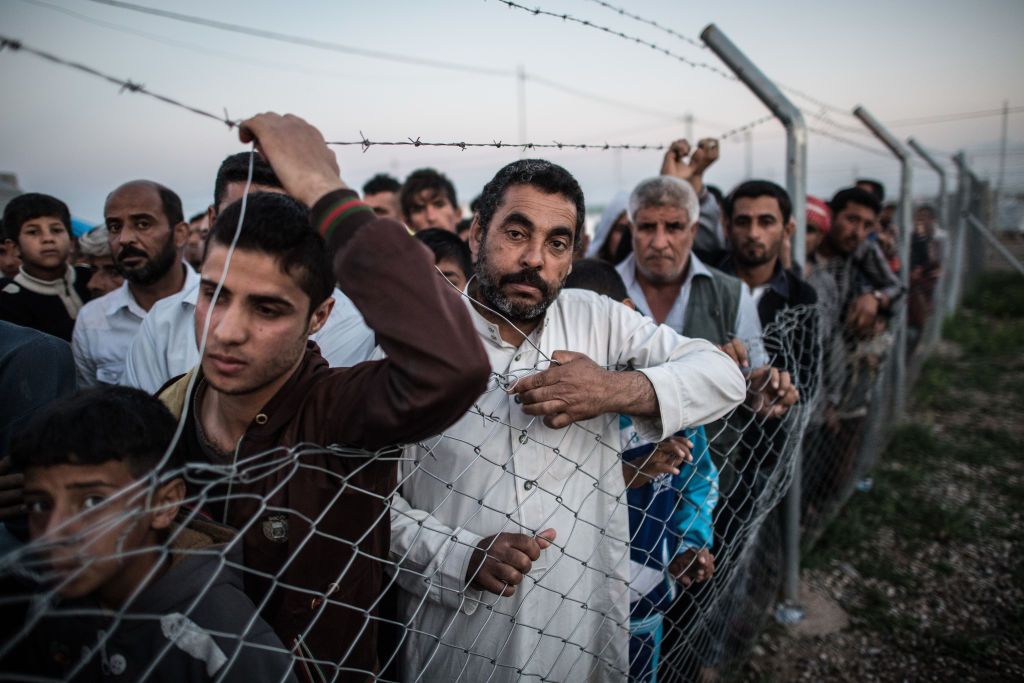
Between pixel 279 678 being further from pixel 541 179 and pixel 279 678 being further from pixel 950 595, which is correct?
pixel 950 595

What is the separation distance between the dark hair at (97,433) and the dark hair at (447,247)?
1647 mm

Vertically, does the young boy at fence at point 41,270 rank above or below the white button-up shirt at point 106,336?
above

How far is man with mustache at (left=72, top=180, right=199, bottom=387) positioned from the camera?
2.63 m

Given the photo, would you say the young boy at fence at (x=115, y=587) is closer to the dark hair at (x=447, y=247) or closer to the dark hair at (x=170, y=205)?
the dark hair at (x=447, y=247)

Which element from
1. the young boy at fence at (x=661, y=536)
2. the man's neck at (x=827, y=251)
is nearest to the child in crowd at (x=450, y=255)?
the young boy at fence at (x=661, y=536)

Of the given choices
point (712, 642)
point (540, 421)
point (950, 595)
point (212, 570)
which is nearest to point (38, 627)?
point (212, 570)

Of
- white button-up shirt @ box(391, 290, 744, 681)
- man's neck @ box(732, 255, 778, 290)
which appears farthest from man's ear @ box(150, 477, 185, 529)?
man's neck @ box(732, 255, 778, 290)

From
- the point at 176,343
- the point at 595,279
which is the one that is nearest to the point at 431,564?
the point at 176,343

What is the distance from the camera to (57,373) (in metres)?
1.65

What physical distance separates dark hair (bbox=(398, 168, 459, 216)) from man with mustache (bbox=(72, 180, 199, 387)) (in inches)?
83.0

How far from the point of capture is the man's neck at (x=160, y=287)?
2.79m

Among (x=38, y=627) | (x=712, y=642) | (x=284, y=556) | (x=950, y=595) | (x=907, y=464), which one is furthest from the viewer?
(x=907, y=464)

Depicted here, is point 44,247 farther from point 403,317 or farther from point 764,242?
A: point 764,242

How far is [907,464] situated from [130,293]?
231 inches
